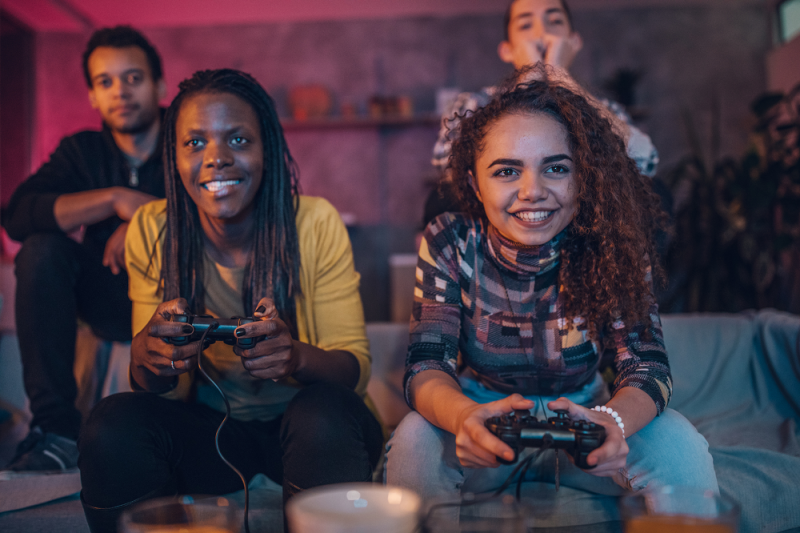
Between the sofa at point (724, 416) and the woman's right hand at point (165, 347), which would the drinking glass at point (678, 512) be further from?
the woman's right hand at point (165, 347)

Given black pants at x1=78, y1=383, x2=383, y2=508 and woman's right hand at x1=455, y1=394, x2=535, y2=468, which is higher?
woman's right hand at x1=455, y1=394, x2=535, y2=468

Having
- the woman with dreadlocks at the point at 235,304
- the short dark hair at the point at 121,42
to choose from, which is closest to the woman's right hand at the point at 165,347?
the woman with dreadlocks at the point at 235,304

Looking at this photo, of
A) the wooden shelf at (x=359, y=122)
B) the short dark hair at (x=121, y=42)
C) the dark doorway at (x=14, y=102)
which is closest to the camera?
the short dark hair at (x=121, y=42)

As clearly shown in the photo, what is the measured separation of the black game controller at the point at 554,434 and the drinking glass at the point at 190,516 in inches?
12.5

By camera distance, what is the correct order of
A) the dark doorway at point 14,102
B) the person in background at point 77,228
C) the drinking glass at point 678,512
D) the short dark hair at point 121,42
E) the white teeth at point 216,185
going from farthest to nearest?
the dark doorway at point 14,102 → the short dark hair at point 121,42 → the person in background at point 77,228 → the white teeth at point 216,185 → the drinking glass at point 678,512

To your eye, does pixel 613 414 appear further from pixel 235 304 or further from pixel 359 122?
pixel 359 122

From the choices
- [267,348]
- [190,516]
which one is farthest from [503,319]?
[190,516]

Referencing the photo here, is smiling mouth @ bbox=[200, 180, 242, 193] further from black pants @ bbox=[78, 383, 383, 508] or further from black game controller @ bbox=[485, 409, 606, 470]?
black game controller @ bbox=[485, 409, 606, 470]

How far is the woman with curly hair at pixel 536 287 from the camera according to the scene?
94cm

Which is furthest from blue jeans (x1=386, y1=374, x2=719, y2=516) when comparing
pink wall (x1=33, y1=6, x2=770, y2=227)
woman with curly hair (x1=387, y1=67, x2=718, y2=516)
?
pink wall (x1=33, y1=6, x2=770, y2=227)

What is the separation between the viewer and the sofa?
3.43ft

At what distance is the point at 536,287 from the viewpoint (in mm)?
1076

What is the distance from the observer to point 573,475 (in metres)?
1.06

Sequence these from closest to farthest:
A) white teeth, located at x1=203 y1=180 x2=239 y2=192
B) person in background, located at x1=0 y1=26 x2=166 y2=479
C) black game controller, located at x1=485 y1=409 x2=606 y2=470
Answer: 1. black game controller, located at x1=485 y1=409 x2=606 y2=470
2. white teeth, located at x1=203 y1=180 x2=239 y2=192
3. person in background, located at x1=0 y1=26 x2=166 y2=479
